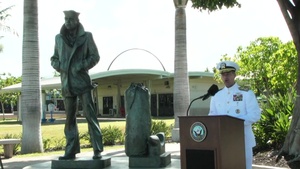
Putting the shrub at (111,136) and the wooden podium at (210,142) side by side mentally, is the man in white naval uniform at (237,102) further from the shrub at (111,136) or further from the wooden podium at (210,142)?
the shrub at (111,136)

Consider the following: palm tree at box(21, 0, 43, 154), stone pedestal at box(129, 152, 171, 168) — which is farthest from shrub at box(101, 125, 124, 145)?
stone pedestal at box(129, 152, 171, 168)

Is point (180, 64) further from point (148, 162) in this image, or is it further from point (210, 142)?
point (210, 142)

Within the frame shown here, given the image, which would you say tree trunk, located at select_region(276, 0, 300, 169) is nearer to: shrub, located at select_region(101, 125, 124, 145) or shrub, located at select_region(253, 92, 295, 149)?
shrub, located at select_region(253, 92, 295, 149)

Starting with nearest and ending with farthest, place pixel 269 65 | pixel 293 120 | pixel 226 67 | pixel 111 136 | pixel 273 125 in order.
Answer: pixel 226 67 < pixel 293 120 < pixel 273 125 < pixel 111 136 < pixel 269 65

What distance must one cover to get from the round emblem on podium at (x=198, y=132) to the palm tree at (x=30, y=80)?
10.1m

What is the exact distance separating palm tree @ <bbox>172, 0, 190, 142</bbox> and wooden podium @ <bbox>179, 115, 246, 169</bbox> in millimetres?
12086

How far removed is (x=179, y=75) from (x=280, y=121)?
6.29 meters

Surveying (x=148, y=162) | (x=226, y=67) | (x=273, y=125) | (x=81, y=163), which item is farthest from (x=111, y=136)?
(x=226, y=67)

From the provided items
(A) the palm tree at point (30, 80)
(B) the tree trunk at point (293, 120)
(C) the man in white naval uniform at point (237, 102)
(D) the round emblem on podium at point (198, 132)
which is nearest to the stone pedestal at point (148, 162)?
(C) the man in white naval uniform at point (237, 102)

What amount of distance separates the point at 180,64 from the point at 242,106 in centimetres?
1166

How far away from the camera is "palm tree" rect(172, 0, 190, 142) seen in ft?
51.2

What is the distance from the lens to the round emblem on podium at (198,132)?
3379 millimetres

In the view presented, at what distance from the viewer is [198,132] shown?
3.40 m

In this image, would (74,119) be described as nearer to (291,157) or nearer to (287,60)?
(291,157)
